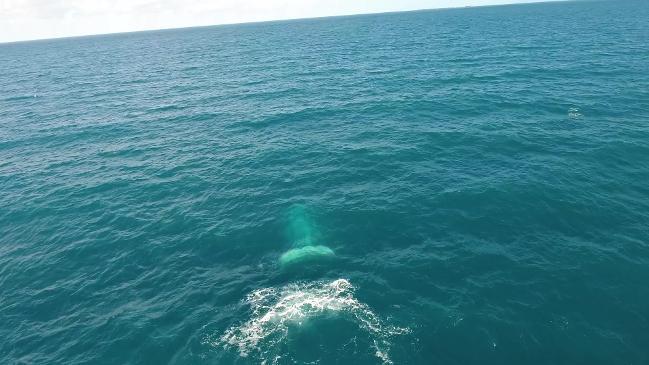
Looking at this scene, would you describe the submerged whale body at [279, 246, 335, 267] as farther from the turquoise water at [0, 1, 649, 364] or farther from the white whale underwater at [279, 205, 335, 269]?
the turquoise water at [0, 1, 649, 364]

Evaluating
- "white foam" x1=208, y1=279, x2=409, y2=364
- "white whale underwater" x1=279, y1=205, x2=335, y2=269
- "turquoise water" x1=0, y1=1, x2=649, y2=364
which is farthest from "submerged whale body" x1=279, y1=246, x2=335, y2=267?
"white foam" x1=208, y1=279, x2=409, y2=364

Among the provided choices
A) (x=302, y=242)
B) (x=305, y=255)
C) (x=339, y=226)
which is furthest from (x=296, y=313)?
(x=339, y=226)

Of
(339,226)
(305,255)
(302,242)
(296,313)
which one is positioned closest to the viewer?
(296,313)

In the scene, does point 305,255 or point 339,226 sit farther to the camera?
point 339,226

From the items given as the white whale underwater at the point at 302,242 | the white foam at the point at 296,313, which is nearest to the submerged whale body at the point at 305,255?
the white whale underwater at the point at 302,242

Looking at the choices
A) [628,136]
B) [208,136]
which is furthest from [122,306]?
[628,136]

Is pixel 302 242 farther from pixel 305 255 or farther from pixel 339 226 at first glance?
pixel 339 226

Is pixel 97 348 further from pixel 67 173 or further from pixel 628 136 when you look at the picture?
pixel 628 136
